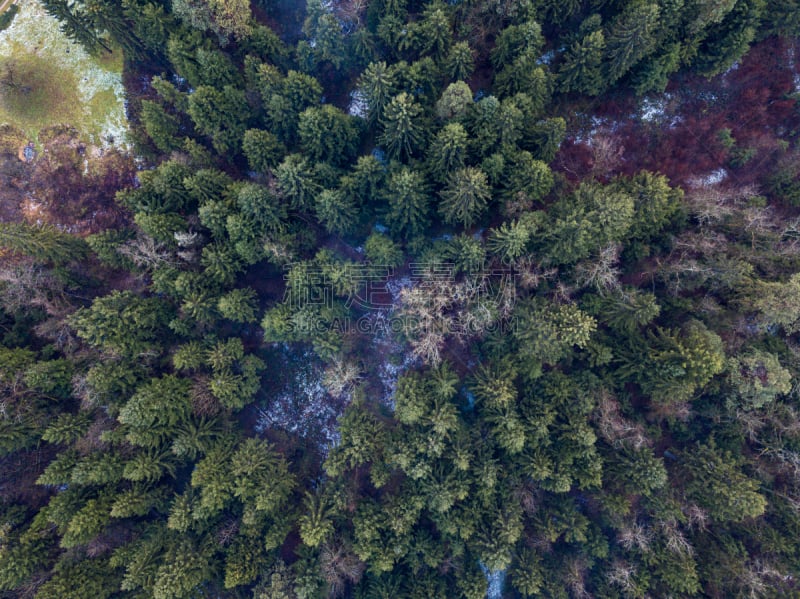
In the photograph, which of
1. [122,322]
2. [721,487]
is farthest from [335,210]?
[721,487]

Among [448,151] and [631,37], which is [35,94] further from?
[631,37]

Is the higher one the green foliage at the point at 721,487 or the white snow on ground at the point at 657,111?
the white snow on ground at the point at 657,111

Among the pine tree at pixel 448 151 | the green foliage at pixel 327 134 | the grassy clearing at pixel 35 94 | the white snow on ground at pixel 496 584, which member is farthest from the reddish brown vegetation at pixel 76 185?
the white snow on ground at pixel 496 584

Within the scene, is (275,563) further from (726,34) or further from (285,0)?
(726,34)

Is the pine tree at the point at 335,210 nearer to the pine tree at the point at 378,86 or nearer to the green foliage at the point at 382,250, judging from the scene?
the green foliage at the point at 382,250

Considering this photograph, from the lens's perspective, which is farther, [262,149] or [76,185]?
[76,185]

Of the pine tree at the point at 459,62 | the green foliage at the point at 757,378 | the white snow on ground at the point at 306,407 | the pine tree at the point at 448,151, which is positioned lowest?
the white snow on ground at the point at 306,407

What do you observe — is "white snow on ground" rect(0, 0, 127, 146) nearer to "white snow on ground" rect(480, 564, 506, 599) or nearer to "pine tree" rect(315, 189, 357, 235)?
"pine tree" rect(315, 189, 357, 235)

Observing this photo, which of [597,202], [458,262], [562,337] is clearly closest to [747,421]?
[562,337]

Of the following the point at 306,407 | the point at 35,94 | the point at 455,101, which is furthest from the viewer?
the point at 35,94

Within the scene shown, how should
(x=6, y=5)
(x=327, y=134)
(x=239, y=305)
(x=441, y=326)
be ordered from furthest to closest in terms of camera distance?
(x=6, y=5)
(x=441, y=326)
(x=239, y=305)
(x=327, y=134)

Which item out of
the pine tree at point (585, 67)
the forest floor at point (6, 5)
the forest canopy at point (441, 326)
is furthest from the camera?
the forest floor at point (6, 5)
